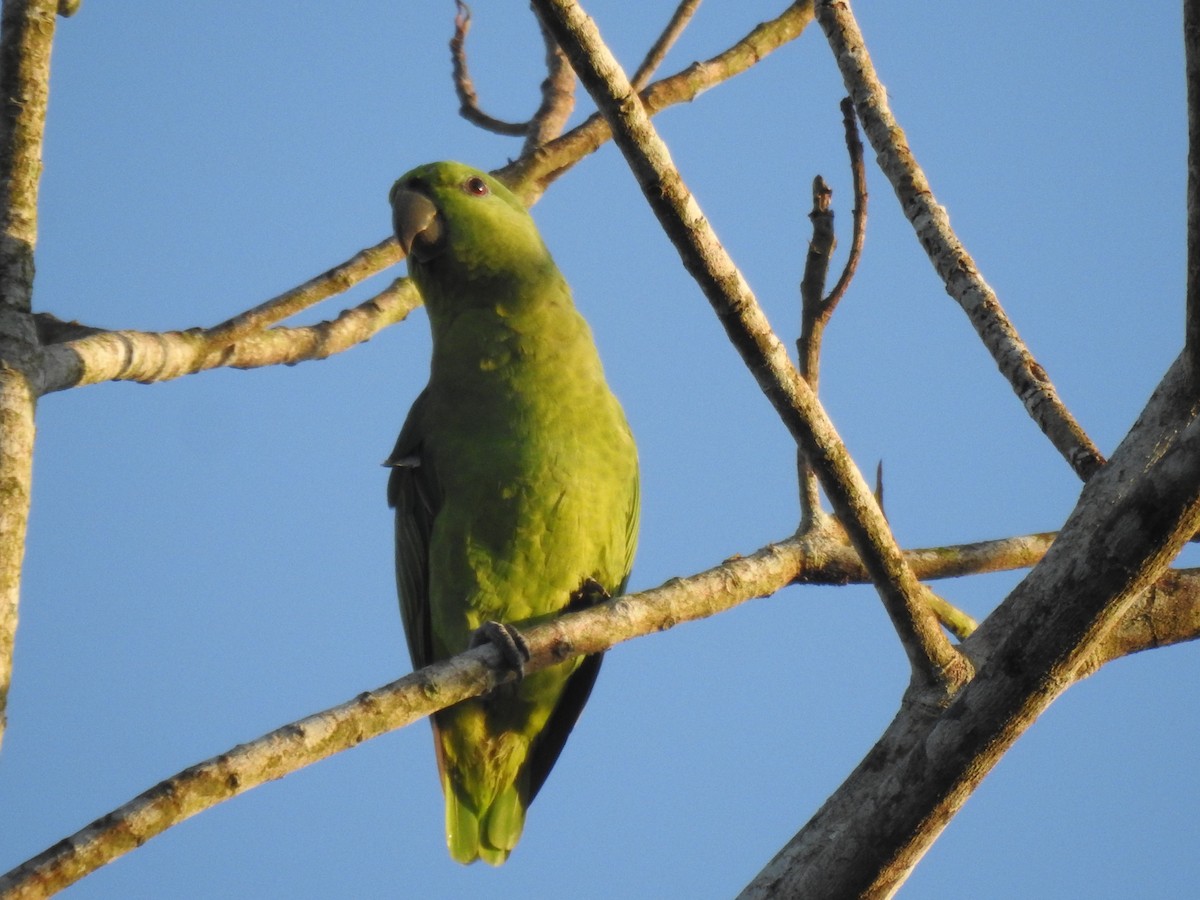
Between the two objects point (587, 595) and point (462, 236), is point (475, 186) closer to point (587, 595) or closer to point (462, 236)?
point (462, 236)

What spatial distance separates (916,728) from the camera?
92.6 inches

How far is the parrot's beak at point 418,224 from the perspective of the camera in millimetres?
4594

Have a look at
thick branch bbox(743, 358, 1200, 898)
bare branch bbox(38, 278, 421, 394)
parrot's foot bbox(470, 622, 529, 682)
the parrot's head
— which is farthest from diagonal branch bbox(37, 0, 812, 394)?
thick branch bbox(743, 358, 1200, 898)

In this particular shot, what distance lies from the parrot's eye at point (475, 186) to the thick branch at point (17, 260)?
1647 mm

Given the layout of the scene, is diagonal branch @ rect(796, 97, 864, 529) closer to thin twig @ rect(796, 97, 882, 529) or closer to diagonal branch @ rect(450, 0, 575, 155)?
thin twig @ rect(796, 97, 882, 529)

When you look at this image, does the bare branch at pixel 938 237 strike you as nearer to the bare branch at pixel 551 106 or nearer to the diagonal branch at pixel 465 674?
the diagonal branch at pixel 465 674

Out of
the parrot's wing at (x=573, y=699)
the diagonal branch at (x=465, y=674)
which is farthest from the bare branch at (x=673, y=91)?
the diagonal branch at (x=465, y=674)

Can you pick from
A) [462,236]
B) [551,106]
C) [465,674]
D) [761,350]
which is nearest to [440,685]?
[465,674]

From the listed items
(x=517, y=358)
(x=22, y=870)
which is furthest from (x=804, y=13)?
(x=22, y=870)

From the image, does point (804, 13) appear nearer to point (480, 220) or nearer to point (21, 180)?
point (480, 220)

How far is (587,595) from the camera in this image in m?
4.31

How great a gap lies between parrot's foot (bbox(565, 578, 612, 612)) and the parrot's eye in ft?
5.18

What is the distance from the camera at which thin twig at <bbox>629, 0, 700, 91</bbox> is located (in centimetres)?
446

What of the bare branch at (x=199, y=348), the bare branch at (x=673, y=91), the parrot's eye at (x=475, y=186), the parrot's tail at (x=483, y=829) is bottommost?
the parrot's tail at (x=483, y=829)
